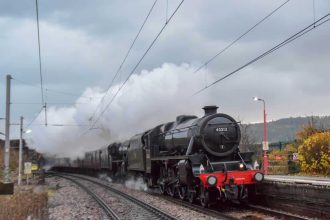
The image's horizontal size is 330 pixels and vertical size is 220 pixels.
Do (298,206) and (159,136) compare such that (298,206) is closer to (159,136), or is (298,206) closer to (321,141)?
(159,136)

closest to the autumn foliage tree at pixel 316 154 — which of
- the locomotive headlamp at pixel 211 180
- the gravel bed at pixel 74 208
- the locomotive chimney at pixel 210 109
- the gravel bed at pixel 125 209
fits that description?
the locomotive chimney at pixel 210 109

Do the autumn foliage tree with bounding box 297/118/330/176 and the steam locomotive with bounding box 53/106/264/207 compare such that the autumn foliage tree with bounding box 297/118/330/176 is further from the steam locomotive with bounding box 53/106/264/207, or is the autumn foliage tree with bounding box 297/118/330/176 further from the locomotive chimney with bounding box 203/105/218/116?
the locomotive chimney with bounding box 203/105/218/116

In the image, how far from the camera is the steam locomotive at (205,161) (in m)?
17.2

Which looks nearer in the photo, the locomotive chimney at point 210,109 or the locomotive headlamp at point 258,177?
the locomotive headlamp at point 258,177

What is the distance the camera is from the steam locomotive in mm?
17156

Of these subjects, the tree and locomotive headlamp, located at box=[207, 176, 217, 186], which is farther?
the tree

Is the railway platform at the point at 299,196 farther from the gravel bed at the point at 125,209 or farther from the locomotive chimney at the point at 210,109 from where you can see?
the gravel bed at the point at 125,209

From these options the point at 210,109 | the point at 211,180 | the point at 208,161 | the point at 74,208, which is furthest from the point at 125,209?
the point at 210,109

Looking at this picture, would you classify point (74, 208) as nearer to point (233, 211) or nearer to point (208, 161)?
point (208, 161)

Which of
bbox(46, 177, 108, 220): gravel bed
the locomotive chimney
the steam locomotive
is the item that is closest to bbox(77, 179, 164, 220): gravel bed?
bbox(46, 177, 108, 220): gravel bed

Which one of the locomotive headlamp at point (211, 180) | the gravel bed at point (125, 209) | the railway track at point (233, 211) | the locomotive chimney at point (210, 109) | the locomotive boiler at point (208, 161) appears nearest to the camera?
the railway track at point (233, 211)

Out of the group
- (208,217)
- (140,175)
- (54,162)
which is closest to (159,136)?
(140,175)

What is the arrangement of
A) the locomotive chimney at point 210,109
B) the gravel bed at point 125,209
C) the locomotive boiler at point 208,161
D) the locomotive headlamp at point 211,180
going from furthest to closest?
the locomotive chimney at point 210,109 → the locomotive boiler at point 208,161 → the locomotive headlamp at point 211,180 → the gravel bed at point 125,209

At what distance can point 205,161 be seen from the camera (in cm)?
1803
